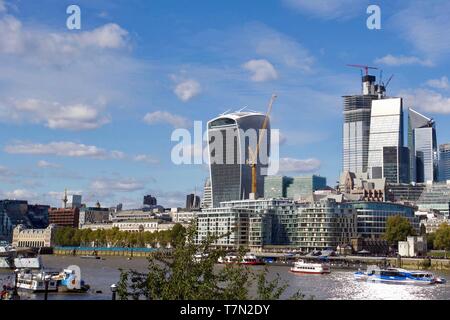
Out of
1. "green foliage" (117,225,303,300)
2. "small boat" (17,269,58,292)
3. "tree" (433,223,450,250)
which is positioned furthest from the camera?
"tree" (433,223,450,250)

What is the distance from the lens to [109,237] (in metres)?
174

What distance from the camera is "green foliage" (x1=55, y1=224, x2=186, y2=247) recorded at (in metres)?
161

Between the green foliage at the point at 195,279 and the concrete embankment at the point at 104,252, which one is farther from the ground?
the green foliage at the point at 195,279

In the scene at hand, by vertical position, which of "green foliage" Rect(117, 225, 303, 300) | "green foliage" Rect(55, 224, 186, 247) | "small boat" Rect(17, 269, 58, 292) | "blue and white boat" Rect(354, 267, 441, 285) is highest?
"green foliage" Rect(117, 225, 303, 300)

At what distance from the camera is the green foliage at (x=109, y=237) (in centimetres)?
16144

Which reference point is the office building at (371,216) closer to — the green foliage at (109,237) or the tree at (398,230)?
the tree at (398,230)

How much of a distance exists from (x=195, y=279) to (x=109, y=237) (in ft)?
537

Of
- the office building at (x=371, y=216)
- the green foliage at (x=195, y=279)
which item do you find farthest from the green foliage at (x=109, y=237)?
the green foliage at (x=195, y=279)

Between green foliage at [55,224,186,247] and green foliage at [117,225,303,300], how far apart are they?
446ft

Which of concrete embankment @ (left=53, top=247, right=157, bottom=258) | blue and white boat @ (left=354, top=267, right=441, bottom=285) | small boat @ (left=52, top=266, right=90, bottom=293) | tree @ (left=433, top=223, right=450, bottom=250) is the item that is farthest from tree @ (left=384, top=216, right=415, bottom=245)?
small boat @ (left=52, top=266, right=90, bottom=293)

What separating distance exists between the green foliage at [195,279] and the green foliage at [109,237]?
13605cm

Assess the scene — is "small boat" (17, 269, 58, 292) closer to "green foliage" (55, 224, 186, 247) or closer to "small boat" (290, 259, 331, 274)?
"small boat" (290, 259, 331, 274)

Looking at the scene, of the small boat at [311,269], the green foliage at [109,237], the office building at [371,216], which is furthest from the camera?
the green foliage at [109,237]
